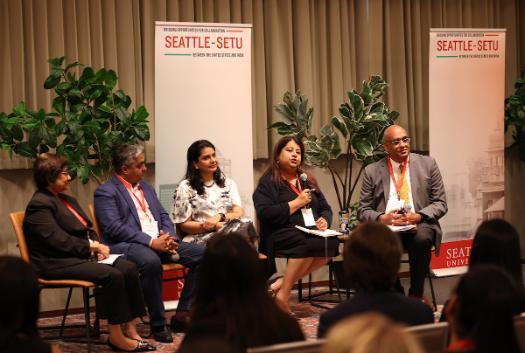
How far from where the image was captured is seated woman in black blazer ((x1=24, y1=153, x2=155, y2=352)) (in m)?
5.13

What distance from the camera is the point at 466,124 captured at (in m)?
7.40

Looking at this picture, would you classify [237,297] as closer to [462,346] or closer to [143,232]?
[462,346]

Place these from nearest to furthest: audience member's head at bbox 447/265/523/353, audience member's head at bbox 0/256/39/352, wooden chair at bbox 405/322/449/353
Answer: audience member's head at bbox 447/265/523/353 < wooden chair at bbox 405/322/449/353 < audience member's head at bbox 0/256/39/352

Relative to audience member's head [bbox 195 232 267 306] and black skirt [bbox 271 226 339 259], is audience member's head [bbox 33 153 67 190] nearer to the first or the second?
black skirt [bbox 271 226 339 259]

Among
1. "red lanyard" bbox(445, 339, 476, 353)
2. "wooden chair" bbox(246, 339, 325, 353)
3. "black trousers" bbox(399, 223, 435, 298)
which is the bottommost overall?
"black trousers" bbox(399, 223, 435, 298)

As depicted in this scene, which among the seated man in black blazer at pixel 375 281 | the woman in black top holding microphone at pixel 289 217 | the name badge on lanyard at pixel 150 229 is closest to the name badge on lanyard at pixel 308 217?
the woman in black top holding microphone at pixel 289 217

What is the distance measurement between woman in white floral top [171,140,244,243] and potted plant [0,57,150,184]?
17.2 inches

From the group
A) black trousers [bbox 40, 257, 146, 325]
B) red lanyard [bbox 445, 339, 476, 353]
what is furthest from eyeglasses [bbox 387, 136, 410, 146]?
red lanyard [bbox 445, 339, 476, 353]

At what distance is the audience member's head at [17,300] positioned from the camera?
2510 millimetres

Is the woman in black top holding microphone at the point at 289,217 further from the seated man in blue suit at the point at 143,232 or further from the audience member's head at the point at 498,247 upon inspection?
the audience member's head at the point at 498,247

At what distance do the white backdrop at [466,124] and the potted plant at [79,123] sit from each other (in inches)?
105

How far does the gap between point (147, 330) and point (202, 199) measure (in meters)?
1.00

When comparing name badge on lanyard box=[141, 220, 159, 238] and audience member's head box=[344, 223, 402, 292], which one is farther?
name badge on lanyard box=[141, 220, 159, 238]

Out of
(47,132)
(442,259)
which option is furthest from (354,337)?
(442,259)
